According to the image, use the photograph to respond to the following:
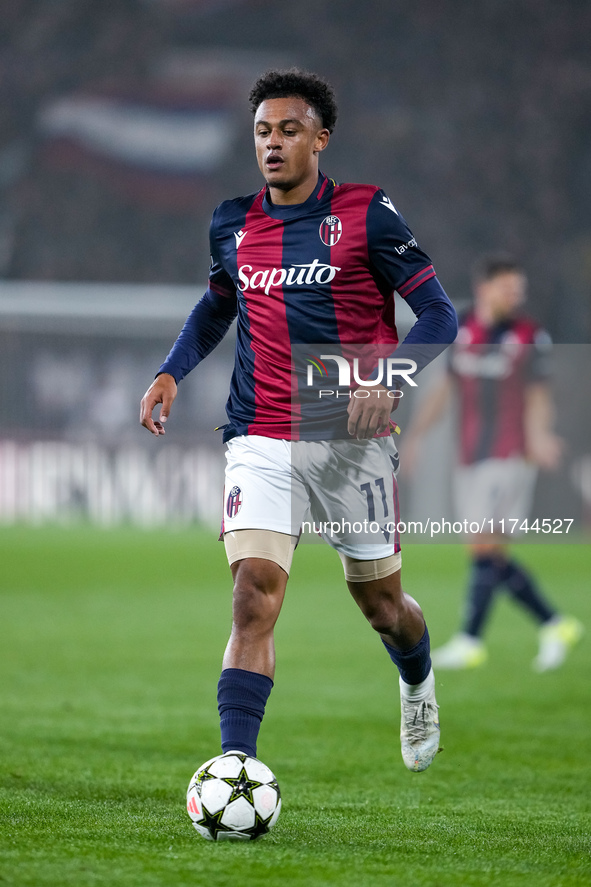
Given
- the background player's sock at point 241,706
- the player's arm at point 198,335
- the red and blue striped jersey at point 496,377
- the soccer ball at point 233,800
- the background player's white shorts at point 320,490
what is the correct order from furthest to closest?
the red and blue striped jersey at point 496,377, the player's arm at point 198,335, the background player's white shorts at point 320,490, the background player's sock at point 241,706, the soccer ball at point 233,800

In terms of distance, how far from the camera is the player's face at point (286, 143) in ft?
11.3

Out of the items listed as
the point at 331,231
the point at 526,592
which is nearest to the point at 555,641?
the point at 526,592

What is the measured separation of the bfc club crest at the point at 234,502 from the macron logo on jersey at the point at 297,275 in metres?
0.57

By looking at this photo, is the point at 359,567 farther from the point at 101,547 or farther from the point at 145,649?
the point at 101,547

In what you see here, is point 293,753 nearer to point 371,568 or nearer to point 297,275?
point 371,568

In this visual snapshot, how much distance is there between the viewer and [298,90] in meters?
3.50

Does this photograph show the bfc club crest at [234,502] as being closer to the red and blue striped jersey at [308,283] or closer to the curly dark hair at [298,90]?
the red and blue striped jersey at [308,283]

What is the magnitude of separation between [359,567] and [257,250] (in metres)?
0.96

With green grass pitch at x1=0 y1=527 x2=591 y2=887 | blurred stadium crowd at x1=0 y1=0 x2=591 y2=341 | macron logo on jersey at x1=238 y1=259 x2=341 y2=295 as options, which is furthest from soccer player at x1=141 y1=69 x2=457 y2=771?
blurred stadium crowd at x1=0 y1=0 x2=591 y2=341

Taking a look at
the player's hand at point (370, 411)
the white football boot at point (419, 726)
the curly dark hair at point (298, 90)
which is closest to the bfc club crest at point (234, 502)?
the player's hand at point (370, 411)

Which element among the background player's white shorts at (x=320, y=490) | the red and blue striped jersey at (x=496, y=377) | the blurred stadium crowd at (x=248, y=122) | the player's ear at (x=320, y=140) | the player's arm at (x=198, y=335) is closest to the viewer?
the background player's white shorts at (x=320, y=490)

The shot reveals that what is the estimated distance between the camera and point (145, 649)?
24.0 feet

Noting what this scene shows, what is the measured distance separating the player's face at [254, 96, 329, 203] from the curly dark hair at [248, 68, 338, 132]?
3 centimetres

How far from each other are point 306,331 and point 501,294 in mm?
4132
